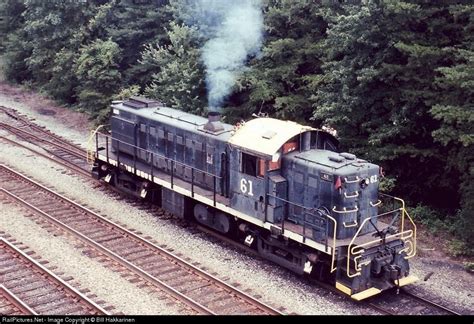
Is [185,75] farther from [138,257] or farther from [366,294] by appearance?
[366,294]

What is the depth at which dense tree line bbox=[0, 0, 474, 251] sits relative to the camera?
665 inches

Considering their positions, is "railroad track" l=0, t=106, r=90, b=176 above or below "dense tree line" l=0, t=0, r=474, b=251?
below

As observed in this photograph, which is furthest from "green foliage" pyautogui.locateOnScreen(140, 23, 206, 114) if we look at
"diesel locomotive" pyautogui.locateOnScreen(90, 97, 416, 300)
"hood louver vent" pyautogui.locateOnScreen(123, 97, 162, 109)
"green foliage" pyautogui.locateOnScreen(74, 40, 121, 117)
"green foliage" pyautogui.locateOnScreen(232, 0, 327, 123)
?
"diesel locomotive" pyautogui.locateOnScreen(90, 97, 416, 300)

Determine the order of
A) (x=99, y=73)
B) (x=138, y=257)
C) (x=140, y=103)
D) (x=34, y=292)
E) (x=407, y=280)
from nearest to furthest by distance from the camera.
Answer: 1. (x=34, y=292)
2. (x=407, y=280)
3. (x=138, y=257)
4. (x=140, y=103)
5. (x=99, y=73)

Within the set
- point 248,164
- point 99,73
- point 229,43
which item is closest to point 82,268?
point 248,164

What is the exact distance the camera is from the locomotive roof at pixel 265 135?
14.5 m

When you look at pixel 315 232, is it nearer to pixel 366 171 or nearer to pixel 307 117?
pixel 366 171

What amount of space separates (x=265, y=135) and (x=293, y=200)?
170 cm

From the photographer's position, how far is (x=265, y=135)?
48.9ft

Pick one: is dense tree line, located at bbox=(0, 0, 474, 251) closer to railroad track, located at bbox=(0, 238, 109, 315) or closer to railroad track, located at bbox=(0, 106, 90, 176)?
railroad track, located at bbox=(0, 106, 90, 176)

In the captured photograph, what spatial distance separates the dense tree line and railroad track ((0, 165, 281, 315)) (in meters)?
6.50

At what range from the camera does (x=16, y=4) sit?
38344 mm

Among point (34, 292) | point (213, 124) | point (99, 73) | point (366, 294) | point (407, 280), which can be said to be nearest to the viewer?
point (366, 294)

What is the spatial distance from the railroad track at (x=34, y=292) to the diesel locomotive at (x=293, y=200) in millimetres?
4446
